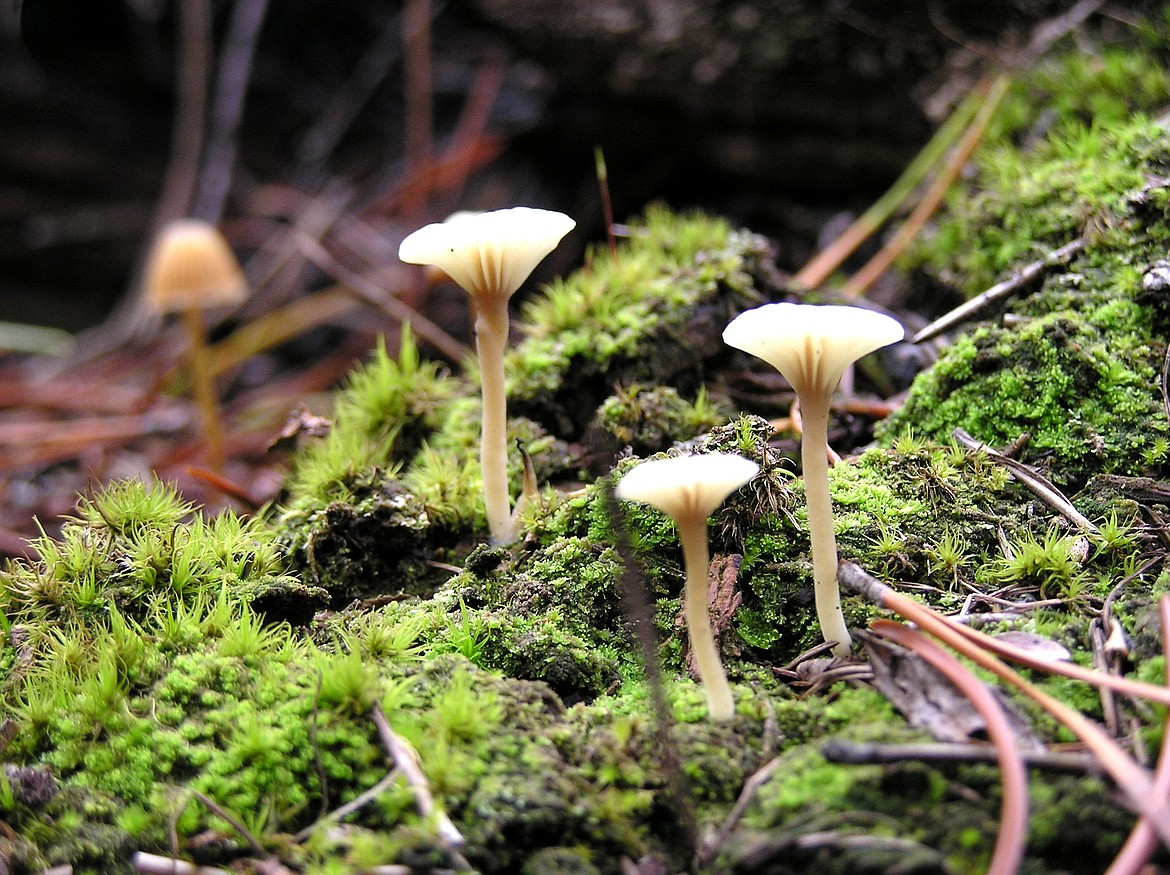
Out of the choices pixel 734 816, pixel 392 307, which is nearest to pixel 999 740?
pixel 734 816

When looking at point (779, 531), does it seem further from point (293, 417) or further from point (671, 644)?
point (293, 417)

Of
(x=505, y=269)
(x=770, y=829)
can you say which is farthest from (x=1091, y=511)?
(x=505, y=269)

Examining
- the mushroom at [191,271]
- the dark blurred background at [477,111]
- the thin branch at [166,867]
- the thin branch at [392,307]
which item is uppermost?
the dark blurred background at [477,111]

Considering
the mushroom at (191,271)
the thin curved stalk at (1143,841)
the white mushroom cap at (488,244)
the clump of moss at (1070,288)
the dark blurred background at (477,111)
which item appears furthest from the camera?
the mushroom at (191,271)

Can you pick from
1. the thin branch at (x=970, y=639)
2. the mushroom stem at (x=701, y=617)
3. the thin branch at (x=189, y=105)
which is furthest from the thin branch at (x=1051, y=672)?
the thin branch at (x=189, y=105)

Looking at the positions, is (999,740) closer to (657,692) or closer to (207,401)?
(657,692)

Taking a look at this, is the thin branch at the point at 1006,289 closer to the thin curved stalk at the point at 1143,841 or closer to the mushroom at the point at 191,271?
the thin curved stalk at the point at 1143,841
